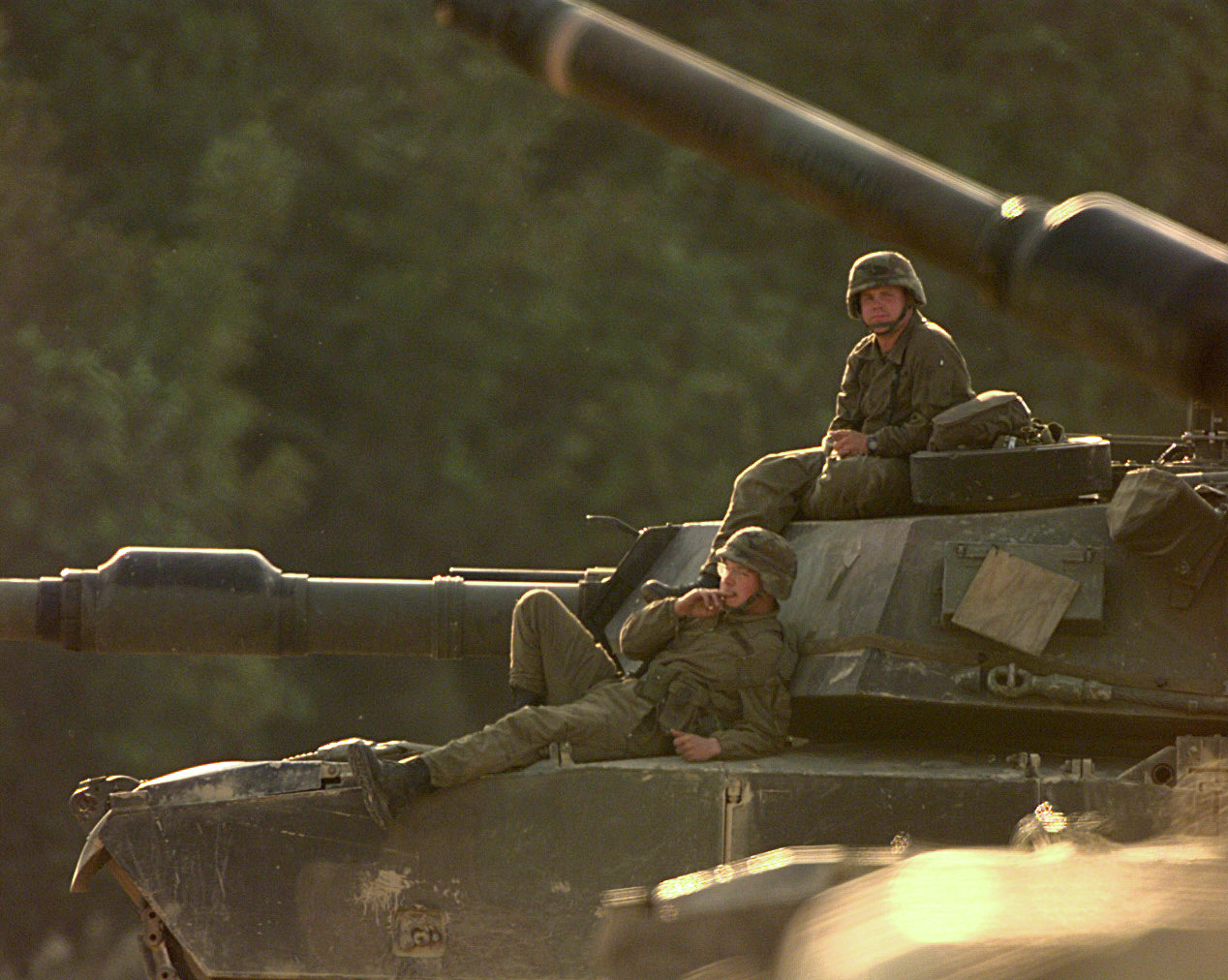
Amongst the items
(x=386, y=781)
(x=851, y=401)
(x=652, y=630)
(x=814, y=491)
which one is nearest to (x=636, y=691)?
(x=652, y=630)

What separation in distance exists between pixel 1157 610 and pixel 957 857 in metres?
4.25

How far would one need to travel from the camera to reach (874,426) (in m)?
7.61

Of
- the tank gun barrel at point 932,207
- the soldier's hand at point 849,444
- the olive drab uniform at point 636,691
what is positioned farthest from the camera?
the soldier's hand at point 849,444

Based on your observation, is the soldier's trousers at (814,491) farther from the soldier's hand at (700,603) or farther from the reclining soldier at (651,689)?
the soldier's hand at (700,603)

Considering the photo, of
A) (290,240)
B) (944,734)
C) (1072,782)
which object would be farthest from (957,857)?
(290,240)

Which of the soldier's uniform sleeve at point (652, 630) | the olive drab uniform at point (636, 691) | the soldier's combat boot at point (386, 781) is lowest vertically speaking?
the soldier's combat boot at point (386, 781)

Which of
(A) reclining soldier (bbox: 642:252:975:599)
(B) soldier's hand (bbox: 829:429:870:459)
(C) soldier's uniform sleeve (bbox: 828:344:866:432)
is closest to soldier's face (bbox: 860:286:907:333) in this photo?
(A) reclining soldier (bbox: 642:252:975:599)

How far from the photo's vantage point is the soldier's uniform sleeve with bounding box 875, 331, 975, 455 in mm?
7383

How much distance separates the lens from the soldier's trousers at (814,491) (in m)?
7.36

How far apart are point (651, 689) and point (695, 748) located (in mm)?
341

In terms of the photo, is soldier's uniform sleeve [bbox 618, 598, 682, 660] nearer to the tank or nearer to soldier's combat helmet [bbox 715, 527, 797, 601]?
soldier's combat helmet [bbox 715, 527, 797, 601]

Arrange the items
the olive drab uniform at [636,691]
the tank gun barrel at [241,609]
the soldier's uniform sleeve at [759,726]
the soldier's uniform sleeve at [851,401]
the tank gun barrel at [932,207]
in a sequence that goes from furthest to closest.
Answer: the tank gun barrel at [241,609], the soldier's uniform sleeve at [851,401], the soldier's uniform sleeve at [759,726], the olive drab uniform at [636,691], the tank gun barrel at [932,207]

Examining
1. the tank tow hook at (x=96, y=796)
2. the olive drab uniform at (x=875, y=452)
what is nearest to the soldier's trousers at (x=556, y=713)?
the olive drab uniform at (x=875, y=452)

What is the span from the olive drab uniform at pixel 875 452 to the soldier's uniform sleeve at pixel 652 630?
525mm
